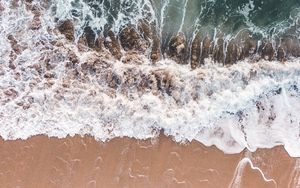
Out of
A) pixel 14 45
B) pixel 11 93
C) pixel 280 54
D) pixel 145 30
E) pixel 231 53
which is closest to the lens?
pixel 11 93

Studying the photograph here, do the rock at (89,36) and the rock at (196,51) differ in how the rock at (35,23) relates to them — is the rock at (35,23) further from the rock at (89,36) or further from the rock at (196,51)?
the rock at (196,51)

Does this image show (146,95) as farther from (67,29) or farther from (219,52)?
(67,29)

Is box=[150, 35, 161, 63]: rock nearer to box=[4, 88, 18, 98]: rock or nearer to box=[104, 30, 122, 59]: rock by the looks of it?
box=[104, 30, 122, 59]: rock

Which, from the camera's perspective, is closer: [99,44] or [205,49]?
[99,44]

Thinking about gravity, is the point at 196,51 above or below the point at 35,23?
below

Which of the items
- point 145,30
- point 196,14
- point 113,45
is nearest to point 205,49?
point 196,14

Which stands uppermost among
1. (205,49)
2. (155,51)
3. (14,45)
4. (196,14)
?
(196,14)

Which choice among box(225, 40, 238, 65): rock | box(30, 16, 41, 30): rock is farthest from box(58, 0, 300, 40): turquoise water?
box(30, 16, 41, 30): rock

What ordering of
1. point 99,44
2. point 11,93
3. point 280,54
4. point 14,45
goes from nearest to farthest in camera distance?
point 11,93, point 14,45, point 99,44, point 280,54

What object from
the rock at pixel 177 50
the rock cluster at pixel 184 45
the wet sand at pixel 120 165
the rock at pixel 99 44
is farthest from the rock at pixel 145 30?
the wet sand at pixel 120 165
